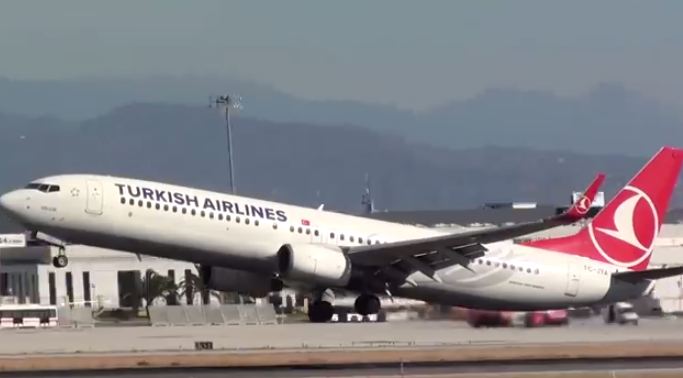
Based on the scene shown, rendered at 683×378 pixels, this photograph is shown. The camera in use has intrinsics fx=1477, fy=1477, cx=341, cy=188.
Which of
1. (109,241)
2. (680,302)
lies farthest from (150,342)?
(680,302)

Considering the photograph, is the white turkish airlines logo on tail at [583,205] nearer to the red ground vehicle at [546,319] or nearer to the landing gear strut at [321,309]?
the red ground vehicle at [546,319]

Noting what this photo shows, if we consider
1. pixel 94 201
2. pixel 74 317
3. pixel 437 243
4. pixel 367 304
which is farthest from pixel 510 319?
pixel 74 317

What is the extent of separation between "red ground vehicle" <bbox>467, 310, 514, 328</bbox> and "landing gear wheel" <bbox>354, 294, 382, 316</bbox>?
309 centimetres

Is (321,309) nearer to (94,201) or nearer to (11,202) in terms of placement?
(94,201)

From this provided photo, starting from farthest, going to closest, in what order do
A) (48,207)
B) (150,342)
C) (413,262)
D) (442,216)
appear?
1. (442,216)
2. (413,262)
3. (48,207)
4. (150,342)

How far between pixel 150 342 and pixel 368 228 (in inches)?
426

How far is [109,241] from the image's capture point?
45750 mm

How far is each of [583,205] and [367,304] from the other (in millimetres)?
8719

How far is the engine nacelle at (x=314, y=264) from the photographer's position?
4678cm

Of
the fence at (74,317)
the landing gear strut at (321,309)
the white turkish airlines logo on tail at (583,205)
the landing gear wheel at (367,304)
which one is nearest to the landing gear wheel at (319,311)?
the landing gear strut at (321,309)

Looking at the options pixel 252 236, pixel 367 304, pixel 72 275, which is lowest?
pixel 367 304

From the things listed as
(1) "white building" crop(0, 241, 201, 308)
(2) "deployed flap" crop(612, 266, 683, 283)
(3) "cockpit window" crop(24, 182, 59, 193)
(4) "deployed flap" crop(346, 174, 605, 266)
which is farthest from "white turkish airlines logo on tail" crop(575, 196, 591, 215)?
(1) "white building" crop(0, 241, 201, 308)

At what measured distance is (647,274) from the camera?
49.1 meters

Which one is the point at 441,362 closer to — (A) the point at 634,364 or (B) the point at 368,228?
(A) the point at 634,364
